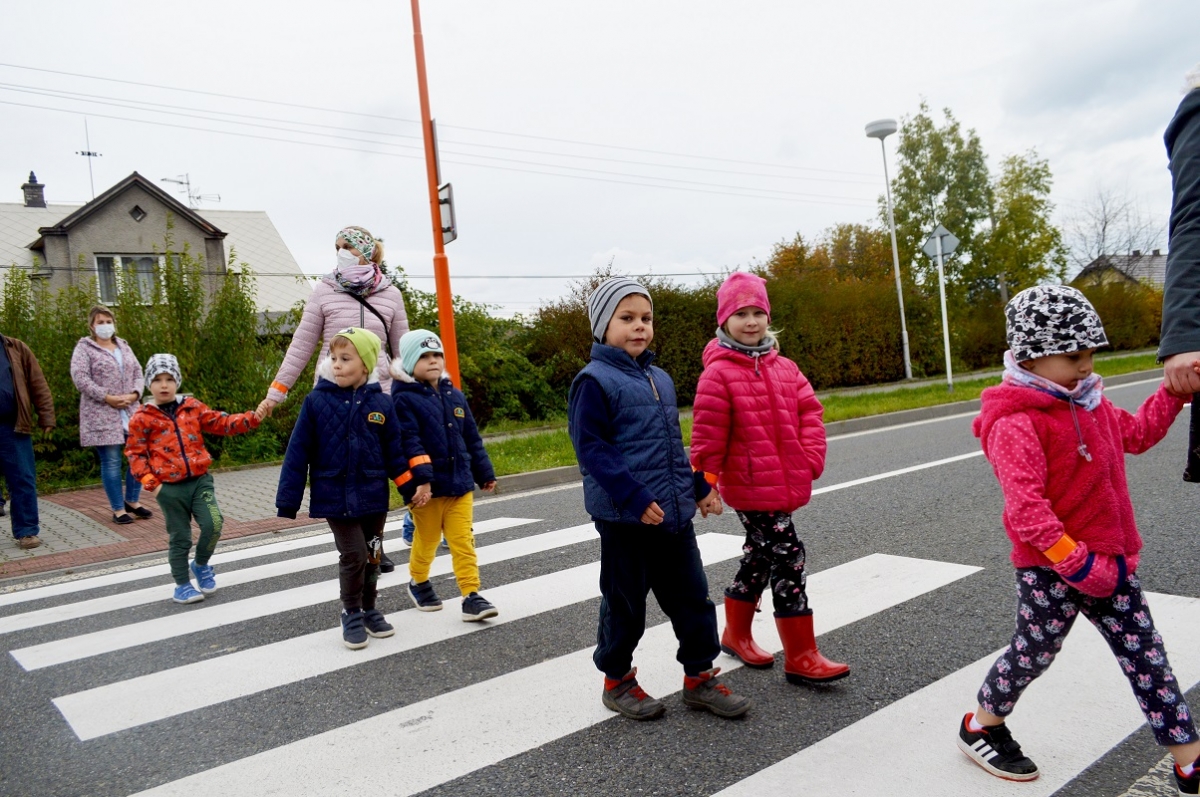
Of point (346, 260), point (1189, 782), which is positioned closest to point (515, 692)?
point (1189, 782)

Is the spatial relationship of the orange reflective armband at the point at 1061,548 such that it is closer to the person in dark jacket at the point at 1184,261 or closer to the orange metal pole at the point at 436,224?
the person in dark jacket at the point at 1184,261

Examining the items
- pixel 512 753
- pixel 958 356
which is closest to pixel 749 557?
pixel 512 753

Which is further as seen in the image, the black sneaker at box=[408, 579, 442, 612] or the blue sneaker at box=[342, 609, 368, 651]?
the black sneaker at box=[408, 579, 442, 612]

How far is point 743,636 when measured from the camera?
3.83m

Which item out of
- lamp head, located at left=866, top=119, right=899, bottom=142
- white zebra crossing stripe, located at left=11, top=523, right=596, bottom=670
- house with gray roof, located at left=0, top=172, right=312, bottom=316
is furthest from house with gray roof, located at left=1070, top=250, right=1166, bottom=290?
white zebra crossing stripe, located at left=11, top=523, right=596, bottom=670

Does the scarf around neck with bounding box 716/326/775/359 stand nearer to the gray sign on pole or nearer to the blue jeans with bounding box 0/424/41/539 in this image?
the blue jeans with bounding box 0/424/41/539

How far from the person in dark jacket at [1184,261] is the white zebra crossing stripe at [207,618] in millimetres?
4466

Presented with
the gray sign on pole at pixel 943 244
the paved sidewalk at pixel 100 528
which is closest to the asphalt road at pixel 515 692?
the paved sidewalk at pixel 100 528

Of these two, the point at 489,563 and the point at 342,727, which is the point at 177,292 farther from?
the point at 342,727

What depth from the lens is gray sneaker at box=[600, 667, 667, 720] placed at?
3.32 metres

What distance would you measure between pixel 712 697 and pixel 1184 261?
2.07 metres

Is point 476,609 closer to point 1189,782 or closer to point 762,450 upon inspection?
point 762,450

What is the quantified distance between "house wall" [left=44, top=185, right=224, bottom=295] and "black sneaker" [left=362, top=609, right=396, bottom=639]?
2725cm

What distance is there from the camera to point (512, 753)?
10.2ft
